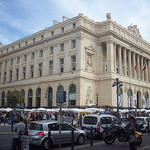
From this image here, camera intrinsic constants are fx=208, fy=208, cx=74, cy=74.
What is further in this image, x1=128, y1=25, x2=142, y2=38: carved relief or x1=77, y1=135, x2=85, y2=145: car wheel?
x1=128, y1=25, x2=142, y2=38: carved relief

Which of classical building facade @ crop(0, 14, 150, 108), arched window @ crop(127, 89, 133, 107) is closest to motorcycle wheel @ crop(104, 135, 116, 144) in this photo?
classical building facade @ crop(0, 14, 150, 108)

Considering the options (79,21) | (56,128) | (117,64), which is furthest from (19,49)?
(56,128)

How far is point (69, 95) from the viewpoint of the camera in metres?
42.2

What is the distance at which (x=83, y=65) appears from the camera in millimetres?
41844

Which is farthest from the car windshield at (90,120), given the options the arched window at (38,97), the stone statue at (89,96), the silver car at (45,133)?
the arched window at (38,97)

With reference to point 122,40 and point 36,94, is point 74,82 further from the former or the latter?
point 122,40

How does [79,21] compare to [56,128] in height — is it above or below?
above

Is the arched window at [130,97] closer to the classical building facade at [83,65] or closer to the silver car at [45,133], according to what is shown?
the classical building facade at [83,65]

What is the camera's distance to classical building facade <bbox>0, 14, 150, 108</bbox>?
42156mm

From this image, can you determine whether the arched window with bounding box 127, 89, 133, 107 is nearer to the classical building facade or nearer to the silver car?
the classical building facade

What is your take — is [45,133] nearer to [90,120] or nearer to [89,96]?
[90,120]

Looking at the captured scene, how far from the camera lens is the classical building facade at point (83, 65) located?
4216 cm

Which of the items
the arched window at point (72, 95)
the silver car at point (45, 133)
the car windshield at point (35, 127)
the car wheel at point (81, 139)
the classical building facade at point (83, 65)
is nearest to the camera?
the silver car at point (45, 133)

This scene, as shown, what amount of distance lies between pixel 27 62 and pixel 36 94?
10.0 metres
